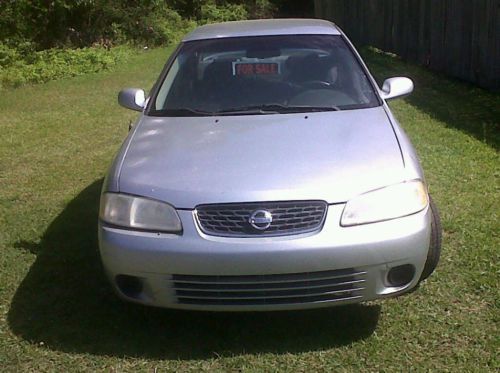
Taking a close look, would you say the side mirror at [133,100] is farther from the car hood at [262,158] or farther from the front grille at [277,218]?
the front grille at [277,218]

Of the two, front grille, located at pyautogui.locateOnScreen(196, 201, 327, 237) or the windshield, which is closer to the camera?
front grille, located at pyautogui.locateOnScreen(196, 201, 327, 237)

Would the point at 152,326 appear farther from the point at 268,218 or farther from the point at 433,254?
the point at 433,254

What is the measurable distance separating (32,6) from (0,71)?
3763 millimetres

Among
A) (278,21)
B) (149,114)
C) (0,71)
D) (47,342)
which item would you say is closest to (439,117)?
(278,21)

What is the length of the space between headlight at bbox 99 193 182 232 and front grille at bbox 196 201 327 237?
0.20 metres

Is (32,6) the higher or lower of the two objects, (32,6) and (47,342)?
the lower

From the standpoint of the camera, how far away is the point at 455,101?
9.00 meters

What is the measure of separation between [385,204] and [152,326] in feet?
4.77

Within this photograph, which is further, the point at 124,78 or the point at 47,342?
the point at 124,78

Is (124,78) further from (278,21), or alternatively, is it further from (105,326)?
(105,326)

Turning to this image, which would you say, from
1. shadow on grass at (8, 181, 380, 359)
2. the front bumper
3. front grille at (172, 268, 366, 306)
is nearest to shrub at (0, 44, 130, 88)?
shadow on grass at (8, 181, 380, 359)

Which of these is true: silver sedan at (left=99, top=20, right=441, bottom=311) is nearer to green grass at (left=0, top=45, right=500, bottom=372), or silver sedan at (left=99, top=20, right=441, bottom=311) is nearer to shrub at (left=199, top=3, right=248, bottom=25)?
green grass at (left=0, top=45, right=500, bottom=372)

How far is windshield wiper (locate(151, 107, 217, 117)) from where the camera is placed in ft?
14.4

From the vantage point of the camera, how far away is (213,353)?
352 cm
